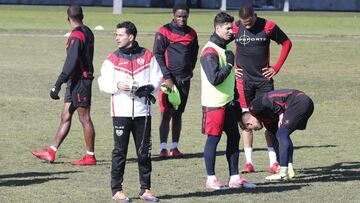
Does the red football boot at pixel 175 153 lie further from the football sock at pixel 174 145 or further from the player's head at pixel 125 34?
the player's head at pixel 125 34

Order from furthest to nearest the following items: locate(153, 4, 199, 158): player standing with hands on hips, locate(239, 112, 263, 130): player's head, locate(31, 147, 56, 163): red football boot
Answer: locate(153, 4, 199, 158): player standing with hands on hips < locate(31, 147, 56, 163): red football boot < locate(239, 112, 263, 130): player's head

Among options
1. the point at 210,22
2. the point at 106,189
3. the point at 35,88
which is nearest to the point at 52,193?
the point at 106,189

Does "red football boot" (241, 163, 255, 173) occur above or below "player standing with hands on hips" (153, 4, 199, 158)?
below

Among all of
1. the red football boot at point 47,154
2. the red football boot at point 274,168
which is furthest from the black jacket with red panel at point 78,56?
the red football boot at point 274,168

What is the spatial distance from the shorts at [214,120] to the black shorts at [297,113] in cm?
85

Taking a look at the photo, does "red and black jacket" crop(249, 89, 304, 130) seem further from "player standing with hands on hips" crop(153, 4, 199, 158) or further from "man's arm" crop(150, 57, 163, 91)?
"player standing with hands on hips" crop(153, 4, 199, 158)

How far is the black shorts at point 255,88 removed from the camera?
42.3 ft

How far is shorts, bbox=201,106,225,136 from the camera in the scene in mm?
11312

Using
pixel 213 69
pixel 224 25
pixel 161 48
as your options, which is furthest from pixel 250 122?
pixel 161 48

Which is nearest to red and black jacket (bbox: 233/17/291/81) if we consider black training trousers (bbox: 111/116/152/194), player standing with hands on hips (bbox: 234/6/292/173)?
player standing with hands on hips (bbox: 234/6/292/173)

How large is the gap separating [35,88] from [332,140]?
855 centimetres

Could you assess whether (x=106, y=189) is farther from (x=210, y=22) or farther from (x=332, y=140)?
(x=210, y=22)

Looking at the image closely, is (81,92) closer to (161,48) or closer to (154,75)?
(161,48)

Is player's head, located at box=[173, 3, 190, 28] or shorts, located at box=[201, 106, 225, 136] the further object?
player's head, located at box=[173, 3, 190, 28]
